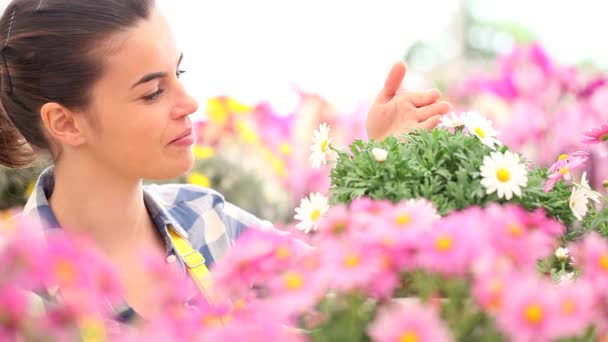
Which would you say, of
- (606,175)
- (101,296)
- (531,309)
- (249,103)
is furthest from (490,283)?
(249,103)

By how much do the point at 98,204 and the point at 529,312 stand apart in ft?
3.32

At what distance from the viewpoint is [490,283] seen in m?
0.58

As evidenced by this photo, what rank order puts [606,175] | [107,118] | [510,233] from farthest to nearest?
[606,175] → [107,118] → [510,233]

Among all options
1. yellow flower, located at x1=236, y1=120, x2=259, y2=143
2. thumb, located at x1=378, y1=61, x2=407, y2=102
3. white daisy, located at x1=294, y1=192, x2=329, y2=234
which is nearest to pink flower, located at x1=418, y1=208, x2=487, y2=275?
white daisy, located at x1=294, y1=192, x2=329, y2=234

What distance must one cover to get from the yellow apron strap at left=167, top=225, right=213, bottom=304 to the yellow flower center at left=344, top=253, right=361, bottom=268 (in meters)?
0.78

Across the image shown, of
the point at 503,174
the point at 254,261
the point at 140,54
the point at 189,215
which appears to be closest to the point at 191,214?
the point at 189,215

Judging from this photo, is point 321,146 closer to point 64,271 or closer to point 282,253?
point 282,253

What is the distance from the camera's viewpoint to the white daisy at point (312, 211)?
97 centimetres

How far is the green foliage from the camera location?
0.93m

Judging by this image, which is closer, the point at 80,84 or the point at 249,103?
the point at 80,84

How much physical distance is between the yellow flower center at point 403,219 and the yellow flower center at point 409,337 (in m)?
0.12

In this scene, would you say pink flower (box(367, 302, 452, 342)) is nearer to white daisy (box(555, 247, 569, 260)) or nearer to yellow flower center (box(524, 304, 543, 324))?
yellow flower center (box(524, 304, 543, 324))

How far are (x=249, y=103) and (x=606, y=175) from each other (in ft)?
5.62

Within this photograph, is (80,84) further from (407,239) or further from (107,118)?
(407,239)
